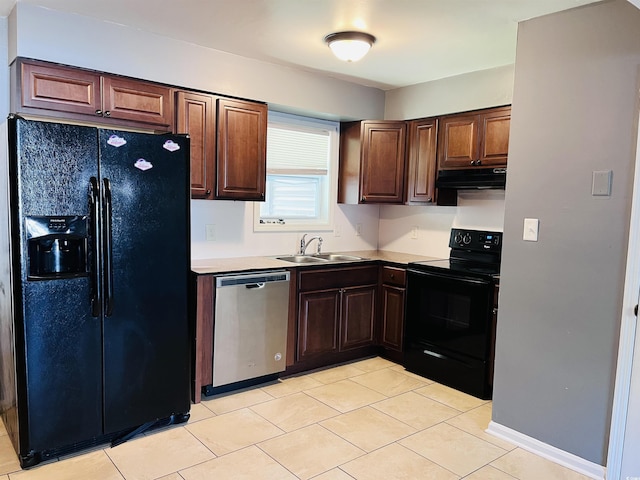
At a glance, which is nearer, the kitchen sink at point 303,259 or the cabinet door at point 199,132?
the cabinet door at point 199,132

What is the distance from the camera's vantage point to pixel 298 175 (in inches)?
170

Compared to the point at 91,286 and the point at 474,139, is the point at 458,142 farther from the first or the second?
the point at 91,286

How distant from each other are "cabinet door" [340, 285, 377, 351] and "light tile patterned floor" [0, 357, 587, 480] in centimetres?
56

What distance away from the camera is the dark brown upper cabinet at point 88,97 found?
2668mm

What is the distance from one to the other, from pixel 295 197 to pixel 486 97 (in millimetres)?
1840

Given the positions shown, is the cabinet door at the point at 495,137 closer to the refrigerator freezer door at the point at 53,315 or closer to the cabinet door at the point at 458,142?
the cabinet door at the point at 458,142

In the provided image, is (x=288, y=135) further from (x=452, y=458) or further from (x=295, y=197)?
(x=452, y=458)

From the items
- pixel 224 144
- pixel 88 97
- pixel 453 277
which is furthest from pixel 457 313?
pixel 88 97

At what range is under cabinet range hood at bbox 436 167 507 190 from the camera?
3.43 metres

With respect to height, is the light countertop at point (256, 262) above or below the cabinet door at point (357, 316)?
above

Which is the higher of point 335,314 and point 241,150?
point 241,150

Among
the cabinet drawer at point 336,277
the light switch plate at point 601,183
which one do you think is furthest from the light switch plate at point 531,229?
the cabinet drawer at point 336,277

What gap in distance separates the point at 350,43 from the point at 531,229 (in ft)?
5.24

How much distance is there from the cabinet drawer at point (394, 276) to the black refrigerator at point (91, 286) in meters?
1.88
